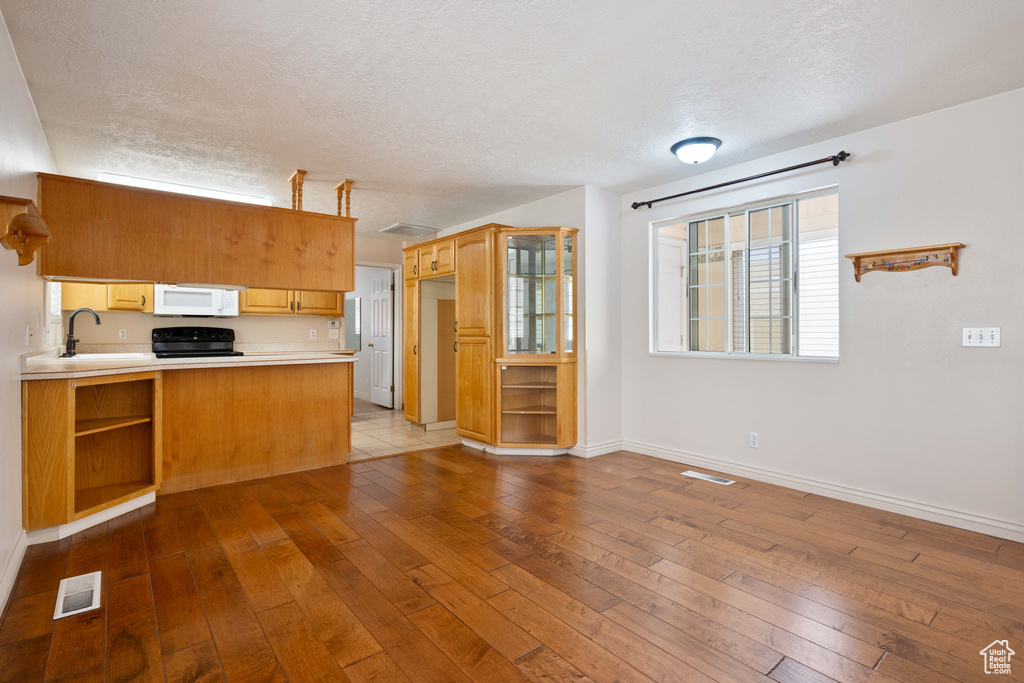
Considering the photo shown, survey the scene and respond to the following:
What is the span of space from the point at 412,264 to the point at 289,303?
4.93ft

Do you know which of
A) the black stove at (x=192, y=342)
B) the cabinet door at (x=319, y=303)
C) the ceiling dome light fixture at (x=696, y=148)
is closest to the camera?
the ceiling dome light fixture at (x=696, y=148)

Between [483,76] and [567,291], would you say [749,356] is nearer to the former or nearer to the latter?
[567,291]

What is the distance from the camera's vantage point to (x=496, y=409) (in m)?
4.87

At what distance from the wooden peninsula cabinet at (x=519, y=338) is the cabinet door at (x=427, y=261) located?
0.65 metres

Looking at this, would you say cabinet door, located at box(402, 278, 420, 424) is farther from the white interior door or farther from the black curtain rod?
the black curtain rod

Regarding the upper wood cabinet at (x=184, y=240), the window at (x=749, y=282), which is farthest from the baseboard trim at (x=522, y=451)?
the upper wood cabinet at (x=184, y=240)

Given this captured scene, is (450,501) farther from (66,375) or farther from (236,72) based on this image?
(236,72)

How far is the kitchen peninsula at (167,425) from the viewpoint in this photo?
2789 mm

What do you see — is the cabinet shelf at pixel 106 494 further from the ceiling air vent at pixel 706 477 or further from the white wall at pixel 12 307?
the ceiling air vent at pixel 706 477

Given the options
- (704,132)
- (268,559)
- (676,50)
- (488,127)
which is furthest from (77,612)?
(704,132)

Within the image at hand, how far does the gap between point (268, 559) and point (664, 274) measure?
3942 mm

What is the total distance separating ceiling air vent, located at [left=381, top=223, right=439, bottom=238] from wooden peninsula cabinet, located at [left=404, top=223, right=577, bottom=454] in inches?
59.5

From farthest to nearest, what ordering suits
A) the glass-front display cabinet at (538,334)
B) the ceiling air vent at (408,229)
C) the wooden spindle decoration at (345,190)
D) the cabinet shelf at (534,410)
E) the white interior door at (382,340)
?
the white interior door at (382,340) → the ceiling air vent at (408,229) → the cabinet shelf at (534,410) → the glass-front display cabinet at (538,334) → the wooden spindle decoration at (345,190)

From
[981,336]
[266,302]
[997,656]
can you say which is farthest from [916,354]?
[266,302]
